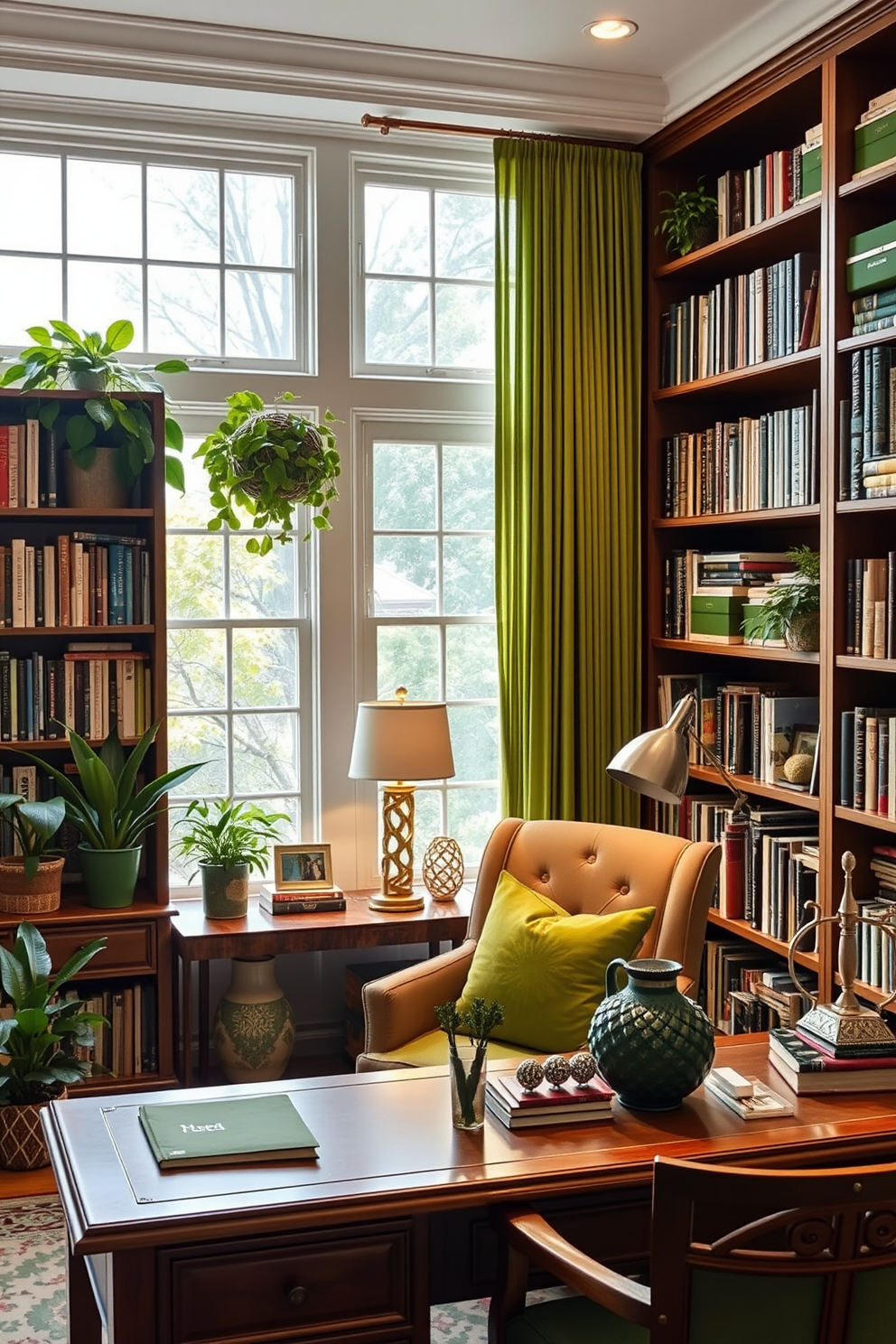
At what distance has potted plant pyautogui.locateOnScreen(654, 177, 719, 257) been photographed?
13.3 feet

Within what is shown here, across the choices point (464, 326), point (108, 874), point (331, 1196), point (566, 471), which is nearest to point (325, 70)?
point (464, 326)

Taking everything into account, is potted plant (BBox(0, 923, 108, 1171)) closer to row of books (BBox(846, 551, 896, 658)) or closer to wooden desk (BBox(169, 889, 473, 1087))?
wooden desk (BBox(169, 889, 473, 1087))

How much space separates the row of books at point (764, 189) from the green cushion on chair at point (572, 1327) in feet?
9.08

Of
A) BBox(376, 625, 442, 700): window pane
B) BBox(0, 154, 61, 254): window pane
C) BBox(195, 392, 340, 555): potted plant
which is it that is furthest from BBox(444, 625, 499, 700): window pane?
BBox(0, 154, 61, 254): window pane

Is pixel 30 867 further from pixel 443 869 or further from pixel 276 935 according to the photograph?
pixel 443 869

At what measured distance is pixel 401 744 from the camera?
384cm

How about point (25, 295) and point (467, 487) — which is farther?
point (467, 487)

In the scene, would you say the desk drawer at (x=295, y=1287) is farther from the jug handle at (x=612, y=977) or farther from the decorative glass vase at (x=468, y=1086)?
the jug handle at (x=612, y=977)

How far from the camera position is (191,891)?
4.19 meters

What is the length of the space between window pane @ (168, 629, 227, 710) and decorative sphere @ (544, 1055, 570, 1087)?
89.3 inches

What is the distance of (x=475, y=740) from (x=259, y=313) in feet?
5.12

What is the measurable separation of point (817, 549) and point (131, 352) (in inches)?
86.0

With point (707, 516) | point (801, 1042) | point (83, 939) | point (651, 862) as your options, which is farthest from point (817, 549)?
point (83, 939)

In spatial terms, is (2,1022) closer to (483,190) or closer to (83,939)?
(83,939)
